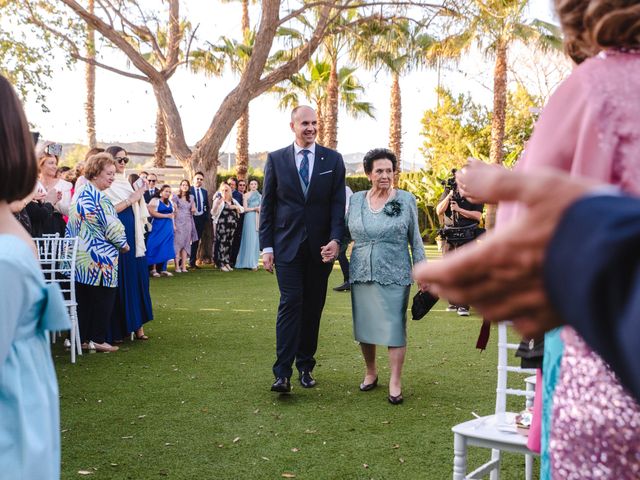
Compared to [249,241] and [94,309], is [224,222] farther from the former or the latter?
[94,309]

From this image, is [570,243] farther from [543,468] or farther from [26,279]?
[26,279]

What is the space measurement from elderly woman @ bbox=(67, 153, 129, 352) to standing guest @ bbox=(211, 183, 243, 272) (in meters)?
10.0

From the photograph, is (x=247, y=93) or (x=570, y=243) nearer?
(x=570, y=243)

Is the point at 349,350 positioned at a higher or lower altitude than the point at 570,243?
lower

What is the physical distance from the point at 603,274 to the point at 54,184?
9658 mm

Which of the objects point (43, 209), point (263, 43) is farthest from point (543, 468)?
point (263, 43)

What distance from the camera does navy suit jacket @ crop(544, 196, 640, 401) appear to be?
Result: 666 mm

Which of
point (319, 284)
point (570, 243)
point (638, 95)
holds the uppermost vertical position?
point (638, 95)

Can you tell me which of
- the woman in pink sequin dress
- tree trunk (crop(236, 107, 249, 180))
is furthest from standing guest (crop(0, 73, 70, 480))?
tree trunk (crop(236, 107, 249, 180))

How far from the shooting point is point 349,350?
8219 mm

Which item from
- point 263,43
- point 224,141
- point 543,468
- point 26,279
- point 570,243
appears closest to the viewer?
point 570,243

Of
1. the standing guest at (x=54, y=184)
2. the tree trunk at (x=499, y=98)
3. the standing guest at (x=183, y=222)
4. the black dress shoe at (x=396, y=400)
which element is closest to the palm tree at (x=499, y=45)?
the tree trunk at (x=499, y=98)

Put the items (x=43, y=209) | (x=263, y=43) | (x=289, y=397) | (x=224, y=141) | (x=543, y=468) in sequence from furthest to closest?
(x=224, y=141)
(x=263, y=43)
(x=43, y=209)
(x=289, y=397)
(x=543, y=468)

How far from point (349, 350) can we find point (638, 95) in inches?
271
